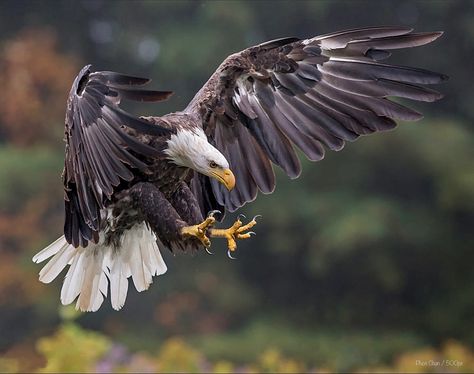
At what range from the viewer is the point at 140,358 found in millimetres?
8586

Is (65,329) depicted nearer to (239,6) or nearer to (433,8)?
(239,6)

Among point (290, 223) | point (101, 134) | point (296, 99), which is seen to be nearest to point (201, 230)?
point (101, 134)

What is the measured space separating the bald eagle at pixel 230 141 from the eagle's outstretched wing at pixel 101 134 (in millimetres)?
61

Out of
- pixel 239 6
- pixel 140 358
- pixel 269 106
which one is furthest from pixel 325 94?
pixel 239 6

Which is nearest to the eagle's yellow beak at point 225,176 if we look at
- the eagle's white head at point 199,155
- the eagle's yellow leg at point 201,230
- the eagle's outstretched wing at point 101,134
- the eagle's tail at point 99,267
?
the eagle's white head at point 199,155

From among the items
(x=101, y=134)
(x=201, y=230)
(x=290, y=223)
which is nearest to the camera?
(x=101, y=134)

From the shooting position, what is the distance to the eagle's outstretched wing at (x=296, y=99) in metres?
4.75

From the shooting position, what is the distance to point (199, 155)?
4297 millimetres

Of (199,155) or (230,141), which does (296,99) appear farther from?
(199,155)

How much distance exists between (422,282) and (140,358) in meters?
3.38

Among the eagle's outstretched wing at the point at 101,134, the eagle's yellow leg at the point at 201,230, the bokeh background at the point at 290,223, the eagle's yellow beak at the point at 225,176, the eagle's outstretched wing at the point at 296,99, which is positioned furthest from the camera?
the bokeh background at the point at 290,223

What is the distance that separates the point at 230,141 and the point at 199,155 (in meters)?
0.66

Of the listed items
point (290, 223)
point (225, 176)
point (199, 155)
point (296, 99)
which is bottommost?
point (290, 223)

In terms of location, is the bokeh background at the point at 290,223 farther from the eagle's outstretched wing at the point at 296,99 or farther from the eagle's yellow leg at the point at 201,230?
the eagle's yellow leg at the point at 201,230
